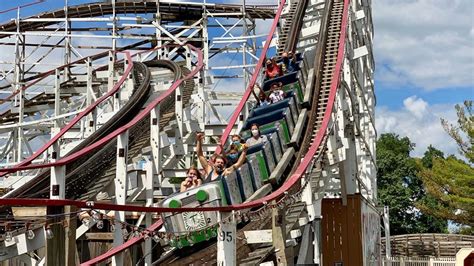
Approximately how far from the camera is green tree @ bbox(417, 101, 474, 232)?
75.4ft

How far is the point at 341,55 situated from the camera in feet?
32.2

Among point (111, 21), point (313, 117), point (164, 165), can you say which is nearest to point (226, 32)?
point (111, 21)

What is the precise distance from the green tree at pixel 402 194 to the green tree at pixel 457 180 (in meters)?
6.82

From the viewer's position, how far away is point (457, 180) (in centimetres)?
2334

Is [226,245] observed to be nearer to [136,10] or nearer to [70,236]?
[70,236]

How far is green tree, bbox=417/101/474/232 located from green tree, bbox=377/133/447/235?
22.4 ft

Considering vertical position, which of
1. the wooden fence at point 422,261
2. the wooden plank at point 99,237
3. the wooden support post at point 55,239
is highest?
the wooden support post at point 55,239

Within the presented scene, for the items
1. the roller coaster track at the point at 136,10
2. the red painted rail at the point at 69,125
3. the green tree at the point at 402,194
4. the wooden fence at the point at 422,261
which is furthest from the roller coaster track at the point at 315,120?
the green tree at the point at 402,194

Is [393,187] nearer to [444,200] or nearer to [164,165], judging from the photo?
[444,200]

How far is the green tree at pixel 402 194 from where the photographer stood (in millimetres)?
32781

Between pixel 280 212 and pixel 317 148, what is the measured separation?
1.58m

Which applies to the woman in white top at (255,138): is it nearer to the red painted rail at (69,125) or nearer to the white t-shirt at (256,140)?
the white t-shirt at (256,140)

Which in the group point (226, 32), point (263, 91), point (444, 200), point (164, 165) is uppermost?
point (226, 32)

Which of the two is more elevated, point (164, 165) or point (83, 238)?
point (164, 165)
